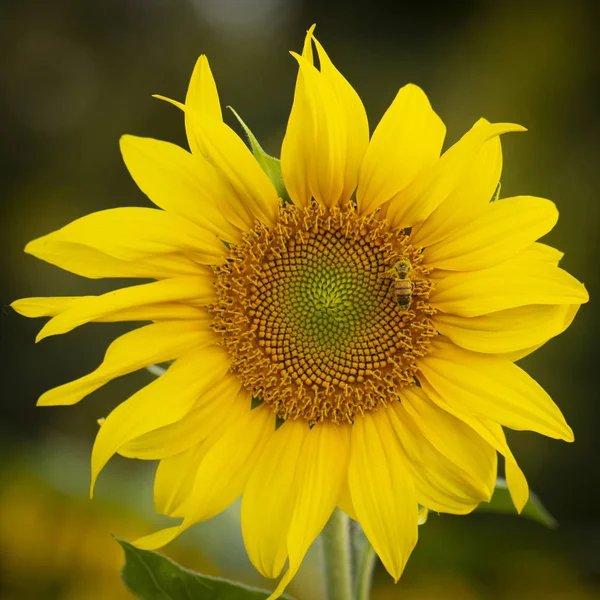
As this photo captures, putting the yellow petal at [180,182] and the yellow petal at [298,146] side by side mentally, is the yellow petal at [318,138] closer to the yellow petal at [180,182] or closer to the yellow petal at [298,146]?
the yellow petal at [298,146]

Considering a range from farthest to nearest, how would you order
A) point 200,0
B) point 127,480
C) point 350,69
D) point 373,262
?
1. point 200,0
2. point 350,69
3. point 127,480
4. point 373,262

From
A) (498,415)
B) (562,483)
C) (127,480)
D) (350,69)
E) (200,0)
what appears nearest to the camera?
(498,415)

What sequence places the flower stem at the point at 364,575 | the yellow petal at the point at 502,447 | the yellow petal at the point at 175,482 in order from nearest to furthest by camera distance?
the yellow petal at the point at 502,447
the yellow petal at the point at 175,482
the flower stem at the point at 364,575

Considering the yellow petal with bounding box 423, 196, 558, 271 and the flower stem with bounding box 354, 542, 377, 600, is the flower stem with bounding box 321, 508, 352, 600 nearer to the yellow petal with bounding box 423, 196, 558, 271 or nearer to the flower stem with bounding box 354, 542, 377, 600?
the flower stem with bounding box 354, 542, 377, 600

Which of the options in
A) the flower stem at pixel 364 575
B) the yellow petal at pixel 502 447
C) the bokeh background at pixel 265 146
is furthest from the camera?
the bokeh background at pixel 265 146

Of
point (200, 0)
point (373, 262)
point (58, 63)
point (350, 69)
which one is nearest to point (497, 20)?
point (350, 69)

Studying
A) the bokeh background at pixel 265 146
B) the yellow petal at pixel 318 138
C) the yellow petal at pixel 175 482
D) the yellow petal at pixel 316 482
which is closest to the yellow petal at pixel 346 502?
the yellow petal at pixel 316 482

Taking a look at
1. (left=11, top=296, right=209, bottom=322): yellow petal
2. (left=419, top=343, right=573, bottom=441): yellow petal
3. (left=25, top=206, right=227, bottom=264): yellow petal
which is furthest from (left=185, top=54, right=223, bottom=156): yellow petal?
(left=419, top=343, right=573, bottom=441): yellow petal

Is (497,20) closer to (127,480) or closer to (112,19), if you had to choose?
(112,19)
